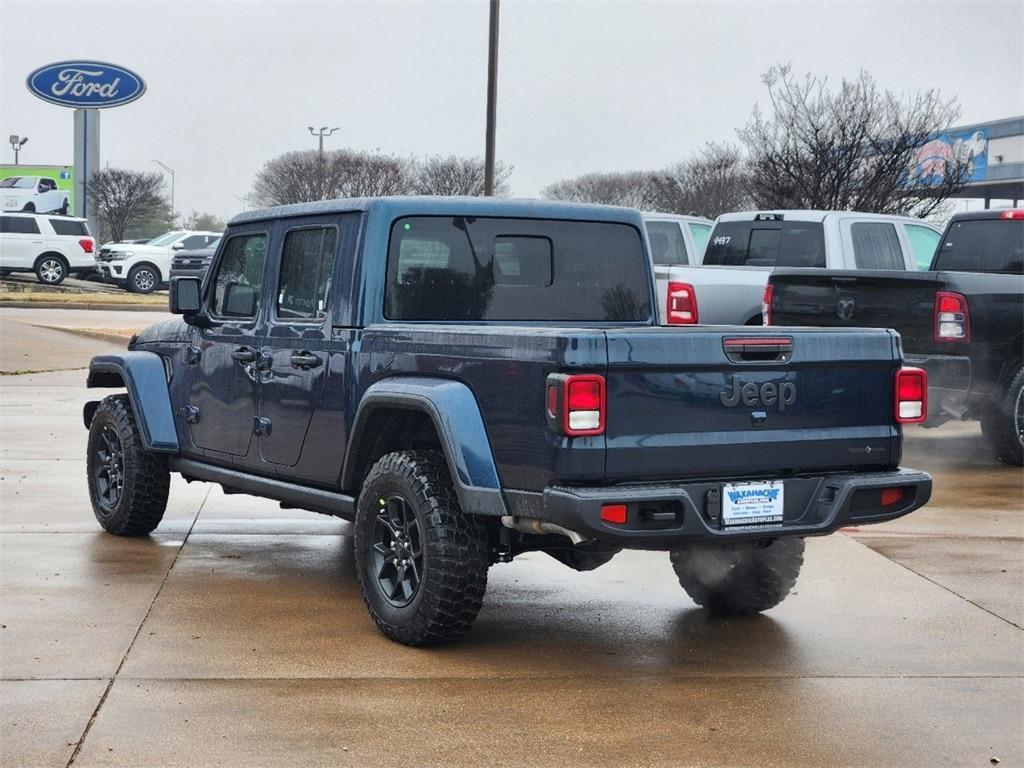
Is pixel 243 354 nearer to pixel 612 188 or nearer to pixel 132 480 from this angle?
pixel 132 480

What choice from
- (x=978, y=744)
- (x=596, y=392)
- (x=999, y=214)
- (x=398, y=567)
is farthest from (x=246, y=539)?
(x=999, y=214)

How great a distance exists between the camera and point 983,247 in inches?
513

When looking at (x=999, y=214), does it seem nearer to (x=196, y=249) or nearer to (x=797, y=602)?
(x=797, y=602)

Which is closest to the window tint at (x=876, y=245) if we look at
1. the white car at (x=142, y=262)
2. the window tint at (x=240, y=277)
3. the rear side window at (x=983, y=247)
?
the rear side window at (x=983, y=247)

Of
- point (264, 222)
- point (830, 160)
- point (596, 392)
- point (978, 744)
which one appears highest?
point (830, 160)

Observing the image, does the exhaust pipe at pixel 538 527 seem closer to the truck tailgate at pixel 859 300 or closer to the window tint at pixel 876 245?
the truck tailgate at pixel 859 300

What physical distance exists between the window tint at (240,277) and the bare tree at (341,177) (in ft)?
199

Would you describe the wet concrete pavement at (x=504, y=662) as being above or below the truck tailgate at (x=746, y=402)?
below

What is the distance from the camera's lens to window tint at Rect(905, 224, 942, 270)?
1521cm

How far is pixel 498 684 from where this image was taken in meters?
5.58

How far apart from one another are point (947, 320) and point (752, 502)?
582 cm

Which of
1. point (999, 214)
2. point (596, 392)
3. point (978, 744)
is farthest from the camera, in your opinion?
point (999, 214)

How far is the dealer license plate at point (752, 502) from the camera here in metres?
5.58

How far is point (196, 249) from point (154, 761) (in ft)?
116
